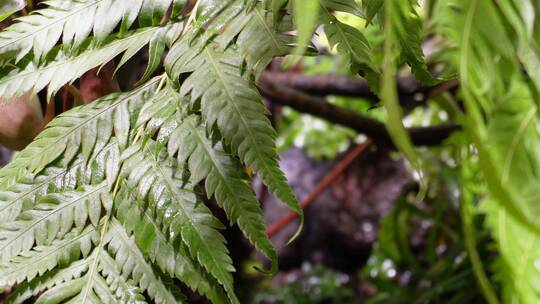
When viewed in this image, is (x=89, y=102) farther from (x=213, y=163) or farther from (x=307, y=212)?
(x=307, y=212)

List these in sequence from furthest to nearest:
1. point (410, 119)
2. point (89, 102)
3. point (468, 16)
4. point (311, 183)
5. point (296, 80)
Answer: point (311, 183) → point (410, 119) → point (296, 80) → point (89, 102) → point (468, 16)

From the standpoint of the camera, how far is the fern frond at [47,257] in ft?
1.70

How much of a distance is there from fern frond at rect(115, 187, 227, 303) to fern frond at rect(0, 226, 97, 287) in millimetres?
48

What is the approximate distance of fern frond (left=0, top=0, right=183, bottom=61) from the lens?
0.57 meters

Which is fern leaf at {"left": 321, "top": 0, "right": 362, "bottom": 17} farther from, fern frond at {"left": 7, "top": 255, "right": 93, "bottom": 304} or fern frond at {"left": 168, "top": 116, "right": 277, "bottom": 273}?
fern frond at {"left": 7, "top": 255, "right": 93, "bottom": 304}

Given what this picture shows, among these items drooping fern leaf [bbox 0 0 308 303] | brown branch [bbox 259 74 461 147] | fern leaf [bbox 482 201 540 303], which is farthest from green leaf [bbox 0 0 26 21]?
brown branch [bbox 259 74 461 147]

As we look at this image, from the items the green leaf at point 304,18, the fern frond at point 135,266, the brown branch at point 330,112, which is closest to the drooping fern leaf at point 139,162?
the fern frond at point 135,266

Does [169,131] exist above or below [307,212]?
above

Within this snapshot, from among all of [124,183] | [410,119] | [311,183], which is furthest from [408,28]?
[311,183]

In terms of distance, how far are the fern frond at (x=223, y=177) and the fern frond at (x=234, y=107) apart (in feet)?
0.06

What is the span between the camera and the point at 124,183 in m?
0.54

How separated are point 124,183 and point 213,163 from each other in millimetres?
89

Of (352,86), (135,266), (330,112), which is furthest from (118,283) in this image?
(352,86)

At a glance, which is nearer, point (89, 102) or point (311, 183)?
point (89, 102)
